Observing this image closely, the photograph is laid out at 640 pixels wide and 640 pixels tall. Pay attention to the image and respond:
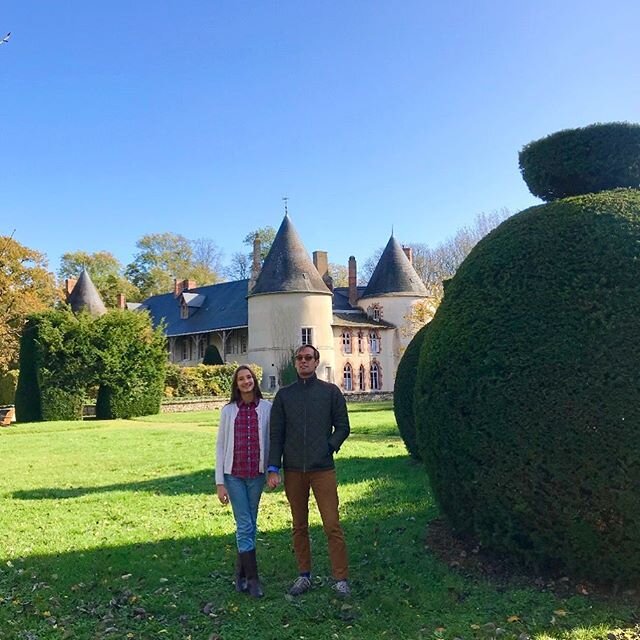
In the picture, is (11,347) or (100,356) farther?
(11,347)

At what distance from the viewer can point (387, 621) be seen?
449cm

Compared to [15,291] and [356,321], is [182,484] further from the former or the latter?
[356,321]

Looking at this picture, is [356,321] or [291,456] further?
[356,321]

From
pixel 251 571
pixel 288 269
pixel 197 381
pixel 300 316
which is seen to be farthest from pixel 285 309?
pixel 251 571

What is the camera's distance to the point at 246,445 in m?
5.09

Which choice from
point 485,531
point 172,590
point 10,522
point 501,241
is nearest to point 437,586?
point 485,531

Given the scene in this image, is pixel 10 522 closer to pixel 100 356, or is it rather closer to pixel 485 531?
pixel 485 531

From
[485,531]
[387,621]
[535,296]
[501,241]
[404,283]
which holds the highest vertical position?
[404,283]

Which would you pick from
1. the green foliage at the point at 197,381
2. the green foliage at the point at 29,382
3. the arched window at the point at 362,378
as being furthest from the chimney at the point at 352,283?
the green foliage at the point at 29,382

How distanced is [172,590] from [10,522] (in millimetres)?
3571

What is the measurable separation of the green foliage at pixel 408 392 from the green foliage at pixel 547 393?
15.8ft

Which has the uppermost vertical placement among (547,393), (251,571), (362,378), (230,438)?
(547,393)

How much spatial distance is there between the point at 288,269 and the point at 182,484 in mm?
31472

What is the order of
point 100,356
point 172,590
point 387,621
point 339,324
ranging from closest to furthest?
point 387,621 < point 172,590 < point 100,356 < point 339,324
